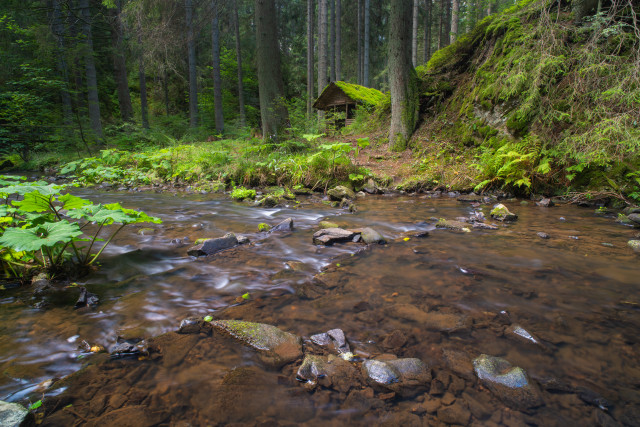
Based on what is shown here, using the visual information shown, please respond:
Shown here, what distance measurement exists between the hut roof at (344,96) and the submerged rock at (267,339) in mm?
13694

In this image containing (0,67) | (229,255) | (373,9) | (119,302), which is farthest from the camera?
(373,9)

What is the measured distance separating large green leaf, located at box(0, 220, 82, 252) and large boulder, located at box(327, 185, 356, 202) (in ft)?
16.2

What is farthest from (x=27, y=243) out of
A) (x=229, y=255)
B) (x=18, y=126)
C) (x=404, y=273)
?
(x=18, y=126)

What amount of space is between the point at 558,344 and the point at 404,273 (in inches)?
50.1

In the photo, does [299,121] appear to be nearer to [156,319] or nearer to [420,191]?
[420,191]

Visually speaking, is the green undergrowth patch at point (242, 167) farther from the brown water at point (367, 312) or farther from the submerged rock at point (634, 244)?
the submerged rock at point (634, 244)

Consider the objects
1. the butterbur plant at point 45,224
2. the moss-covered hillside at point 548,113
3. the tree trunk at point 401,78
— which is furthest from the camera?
the tree trunk at point 401,78

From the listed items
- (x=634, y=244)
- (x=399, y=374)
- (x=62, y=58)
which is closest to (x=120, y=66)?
(x=62, y=58)

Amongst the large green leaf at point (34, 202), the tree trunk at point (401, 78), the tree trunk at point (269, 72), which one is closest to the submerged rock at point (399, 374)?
the large green leaf at point (34, 202)

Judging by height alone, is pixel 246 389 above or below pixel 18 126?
below

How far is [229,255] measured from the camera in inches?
134

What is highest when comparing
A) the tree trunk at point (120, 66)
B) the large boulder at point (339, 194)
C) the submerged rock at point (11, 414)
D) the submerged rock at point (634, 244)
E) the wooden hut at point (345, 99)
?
the tree trunk at point (120, 66)

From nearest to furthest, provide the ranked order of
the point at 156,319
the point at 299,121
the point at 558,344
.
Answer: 1. the point at 558,344
2. the point at 156,319
3. the point at 299,121

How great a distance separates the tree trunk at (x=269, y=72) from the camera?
8.69 meters
